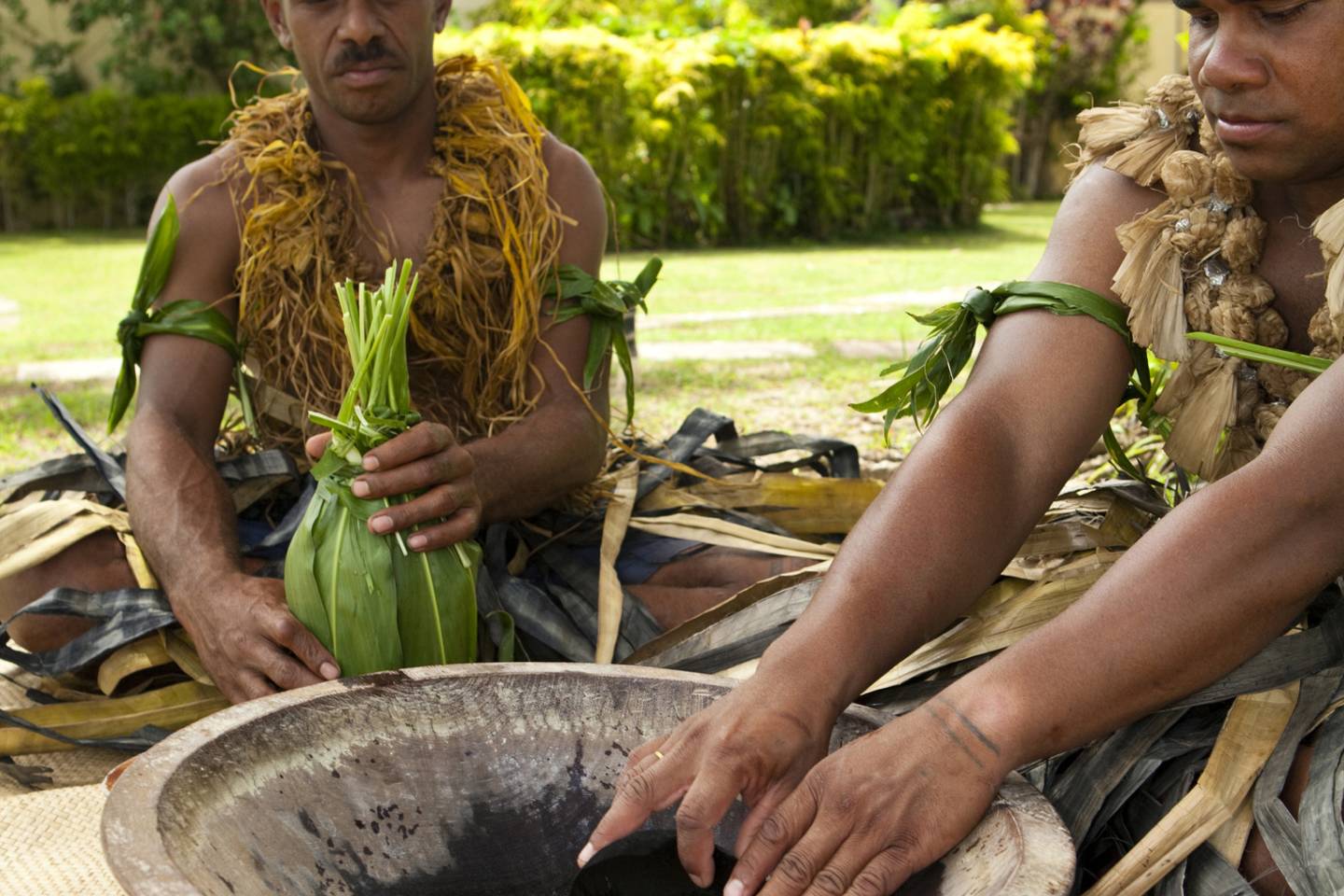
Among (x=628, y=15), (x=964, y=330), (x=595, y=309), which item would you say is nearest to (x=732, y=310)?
(x=595, y=309)

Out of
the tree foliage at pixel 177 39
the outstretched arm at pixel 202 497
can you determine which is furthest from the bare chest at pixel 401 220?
the tree foliage at pixel 177 39

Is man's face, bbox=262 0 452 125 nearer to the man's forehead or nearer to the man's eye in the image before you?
the man's forehead

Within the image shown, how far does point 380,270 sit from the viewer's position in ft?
8.71

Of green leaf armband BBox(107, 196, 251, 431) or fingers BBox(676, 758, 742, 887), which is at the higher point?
green leaf armband BBox(107, 196, 251, 431)

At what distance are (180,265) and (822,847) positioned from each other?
174cm

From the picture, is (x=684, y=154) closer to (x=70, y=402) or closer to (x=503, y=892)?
(x=70, y=402)

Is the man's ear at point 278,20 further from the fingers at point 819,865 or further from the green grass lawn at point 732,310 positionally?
the fingers at point 819,865

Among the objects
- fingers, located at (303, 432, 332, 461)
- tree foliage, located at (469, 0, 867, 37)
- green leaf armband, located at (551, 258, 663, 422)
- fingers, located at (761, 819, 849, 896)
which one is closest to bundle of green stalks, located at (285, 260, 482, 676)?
fingers, located at (303, 432, 332, 461)

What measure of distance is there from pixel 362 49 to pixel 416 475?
37.9 inches

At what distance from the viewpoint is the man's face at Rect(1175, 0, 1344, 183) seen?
1562 mm

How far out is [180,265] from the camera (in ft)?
8.48

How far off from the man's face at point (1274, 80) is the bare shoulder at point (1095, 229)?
0.23 metres

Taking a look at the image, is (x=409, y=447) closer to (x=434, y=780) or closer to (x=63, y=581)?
(x=434, y=780)

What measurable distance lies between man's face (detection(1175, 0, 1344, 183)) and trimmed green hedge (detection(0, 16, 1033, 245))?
8.60 metres
